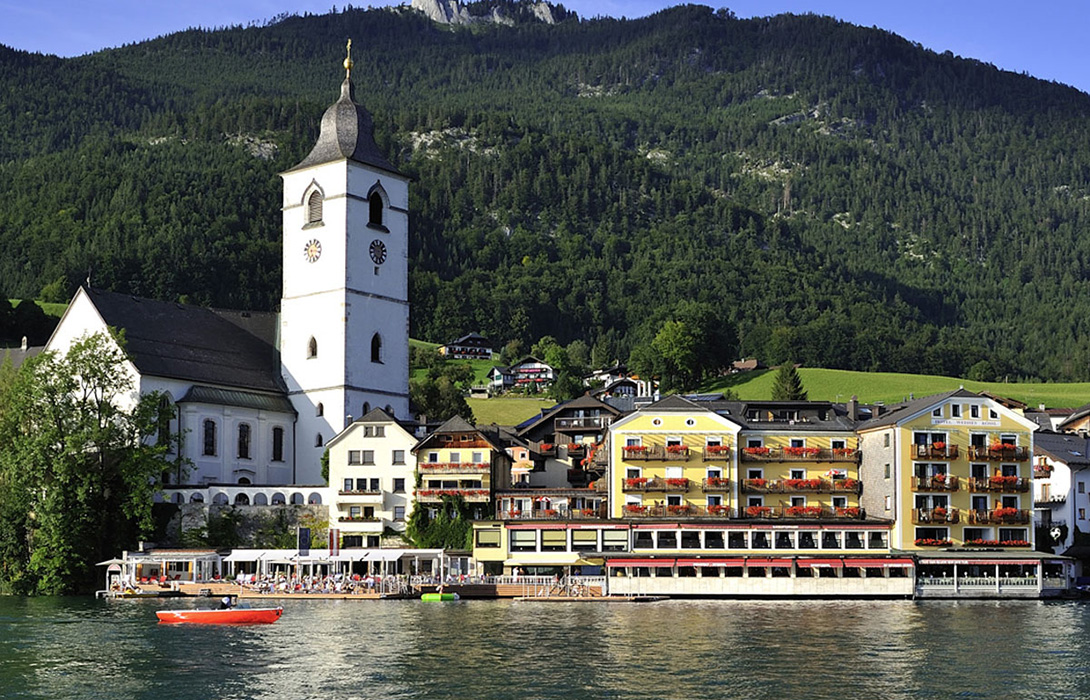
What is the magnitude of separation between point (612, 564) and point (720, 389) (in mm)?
97307

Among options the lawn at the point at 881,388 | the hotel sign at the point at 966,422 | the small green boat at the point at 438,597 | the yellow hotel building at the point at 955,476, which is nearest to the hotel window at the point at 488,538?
the small green boat at the point at 438,597

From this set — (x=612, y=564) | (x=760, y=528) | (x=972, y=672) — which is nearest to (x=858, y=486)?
(x=760, y=528)

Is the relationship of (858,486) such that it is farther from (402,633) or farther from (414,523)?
(402,633)

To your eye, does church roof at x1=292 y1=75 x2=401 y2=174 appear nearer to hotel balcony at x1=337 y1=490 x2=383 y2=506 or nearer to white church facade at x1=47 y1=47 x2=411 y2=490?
white church facade at x1=47 y1=47 x2=411 y2=490

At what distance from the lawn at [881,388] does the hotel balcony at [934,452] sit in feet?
251

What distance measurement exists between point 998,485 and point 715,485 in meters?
16.5

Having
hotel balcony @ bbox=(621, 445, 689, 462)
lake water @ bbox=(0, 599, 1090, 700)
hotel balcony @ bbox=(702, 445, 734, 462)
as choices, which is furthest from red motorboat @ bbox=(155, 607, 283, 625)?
hotel balcony @ bbox=(702, 445, 734, 462)

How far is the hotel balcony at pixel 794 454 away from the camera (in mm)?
92500

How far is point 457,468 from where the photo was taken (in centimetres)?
9488

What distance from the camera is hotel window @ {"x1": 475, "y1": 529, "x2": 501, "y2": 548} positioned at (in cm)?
9069

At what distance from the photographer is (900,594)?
279 feet

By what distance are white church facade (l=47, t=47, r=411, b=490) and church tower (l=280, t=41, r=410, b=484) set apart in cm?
10

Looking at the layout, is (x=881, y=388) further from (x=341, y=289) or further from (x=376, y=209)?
(x=341, y=289)

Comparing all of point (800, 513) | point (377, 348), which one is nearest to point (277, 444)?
point (377, 348)
